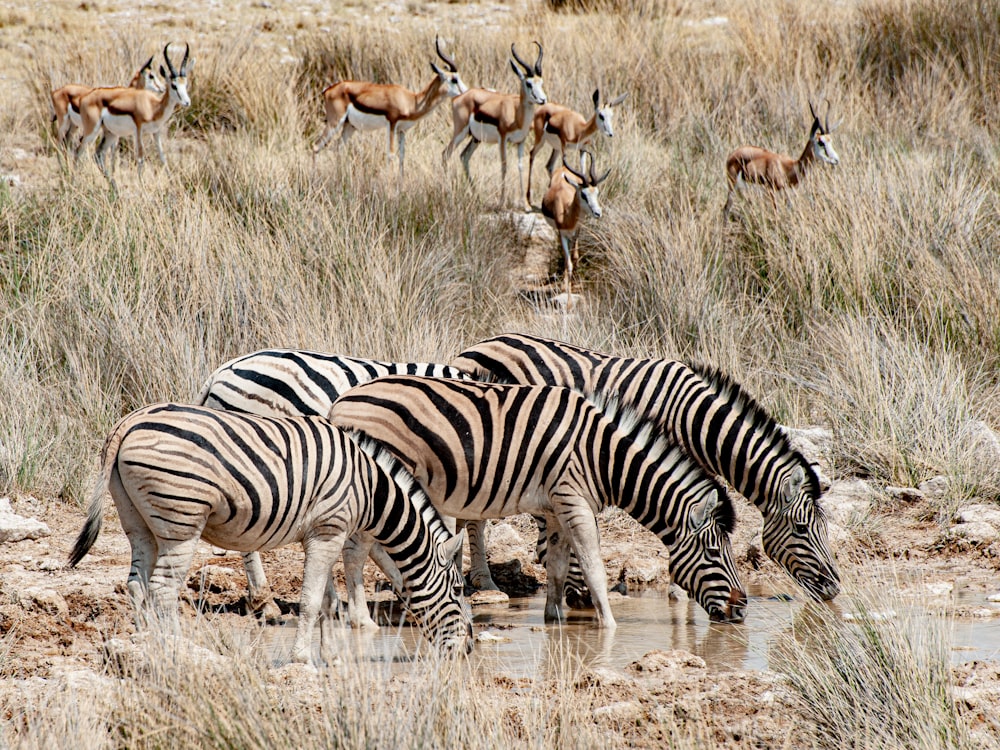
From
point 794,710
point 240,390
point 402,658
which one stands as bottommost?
point 402,658

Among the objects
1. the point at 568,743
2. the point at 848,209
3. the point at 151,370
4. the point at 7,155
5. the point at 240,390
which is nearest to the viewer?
the point at 568,743

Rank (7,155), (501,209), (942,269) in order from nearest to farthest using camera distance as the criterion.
→ (942,269)
(501,209)
(7,155)

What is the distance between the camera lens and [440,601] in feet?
18.1

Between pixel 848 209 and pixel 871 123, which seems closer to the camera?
pixel 848 209

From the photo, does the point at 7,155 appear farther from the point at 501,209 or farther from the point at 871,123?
the point at 871,123

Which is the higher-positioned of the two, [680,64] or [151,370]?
[680,64]

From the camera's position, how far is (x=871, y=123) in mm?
14680

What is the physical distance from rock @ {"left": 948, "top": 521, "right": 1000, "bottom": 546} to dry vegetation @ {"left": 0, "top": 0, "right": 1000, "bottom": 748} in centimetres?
27

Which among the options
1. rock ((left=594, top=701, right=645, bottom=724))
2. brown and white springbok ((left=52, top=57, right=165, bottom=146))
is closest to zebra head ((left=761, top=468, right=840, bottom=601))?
rock ((left=594, top=701, right=645, bottom=724))

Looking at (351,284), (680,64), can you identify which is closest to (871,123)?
(680,64)

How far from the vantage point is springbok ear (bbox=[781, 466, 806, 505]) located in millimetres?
6727

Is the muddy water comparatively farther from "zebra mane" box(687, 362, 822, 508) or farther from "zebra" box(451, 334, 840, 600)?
"zebra mane" box(687, 362, 822, 508)

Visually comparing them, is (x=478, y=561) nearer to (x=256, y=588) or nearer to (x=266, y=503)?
(x=256, y=588)

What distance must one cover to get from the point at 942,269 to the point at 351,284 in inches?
181
